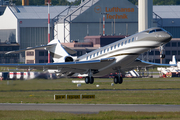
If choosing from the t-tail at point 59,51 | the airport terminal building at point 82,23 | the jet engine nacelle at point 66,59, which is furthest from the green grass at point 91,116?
the airport terminal building at point 82,23

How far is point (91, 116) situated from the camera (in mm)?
23328

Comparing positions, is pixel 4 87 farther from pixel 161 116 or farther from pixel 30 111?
pixel 161 116

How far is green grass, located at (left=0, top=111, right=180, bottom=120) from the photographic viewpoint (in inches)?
891

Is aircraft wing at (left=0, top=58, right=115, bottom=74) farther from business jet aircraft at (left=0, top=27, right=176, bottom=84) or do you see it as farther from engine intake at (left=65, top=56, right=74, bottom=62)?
engine intake at (left=65, top=56, right=74, bottom=62)

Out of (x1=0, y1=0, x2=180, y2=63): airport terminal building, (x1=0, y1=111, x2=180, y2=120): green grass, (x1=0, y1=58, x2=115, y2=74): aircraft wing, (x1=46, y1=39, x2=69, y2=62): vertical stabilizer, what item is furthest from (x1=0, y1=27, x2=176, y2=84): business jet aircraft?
(x1=0, y1=0, x2=180, y2=63): airport terminal building

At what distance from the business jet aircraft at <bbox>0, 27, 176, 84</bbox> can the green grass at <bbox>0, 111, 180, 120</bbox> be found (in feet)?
52.3

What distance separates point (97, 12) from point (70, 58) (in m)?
79.6

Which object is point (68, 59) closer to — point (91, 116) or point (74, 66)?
point (74, 66)

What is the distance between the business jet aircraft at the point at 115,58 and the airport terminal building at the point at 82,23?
69729 mm

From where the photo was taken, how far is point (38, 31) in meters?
134

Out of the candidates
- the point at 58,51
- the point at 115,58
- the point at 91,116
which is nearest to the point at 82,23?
the point at 58,51

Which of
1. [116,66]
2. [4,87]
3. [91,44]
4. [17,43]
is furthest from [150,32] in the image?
[17,43]

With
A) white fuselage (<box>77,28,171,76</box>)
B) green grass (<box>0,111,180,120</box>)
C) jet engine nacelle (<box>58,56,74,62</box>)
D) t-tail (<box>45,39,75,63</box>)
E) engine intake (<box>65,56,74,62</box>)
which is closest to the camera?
green grass (<box>0,111,180,120</box>)

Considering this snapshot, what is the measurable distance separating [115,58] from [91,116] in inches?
769
